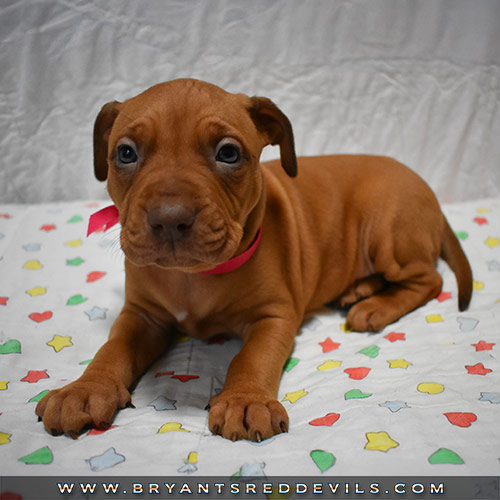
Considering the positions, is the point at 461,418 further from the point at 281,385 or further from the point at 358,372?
the point at 281,385

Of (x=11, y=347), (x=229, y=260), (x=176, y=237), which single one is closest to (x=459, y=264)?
(x=229, y=260)

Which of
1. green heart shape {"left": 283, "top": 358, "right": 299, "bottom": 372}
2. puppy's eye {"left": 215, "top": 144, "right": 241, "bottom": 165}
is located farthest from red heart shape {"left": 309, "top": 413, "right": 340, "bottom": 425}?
puppy's eye {"left": 215, "top": 144, "right": 241, "bottom": 165}

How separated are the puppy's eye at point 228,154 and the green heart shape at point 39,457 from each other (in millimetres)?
1302

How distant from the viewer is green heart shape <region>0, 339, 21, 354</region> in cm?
289

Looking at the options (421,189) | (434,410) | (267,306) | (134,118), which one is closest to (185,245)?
(134,118)

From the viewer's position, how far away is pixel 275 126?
2.96 metres

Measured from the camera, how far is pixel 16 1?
416cm

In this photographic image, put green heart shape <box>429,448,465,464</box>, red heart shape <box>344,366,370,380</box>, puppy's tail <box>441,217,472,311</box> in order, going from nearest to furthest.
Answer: green heart shape <box>429,448,465,464</box> → red heart shape <box>344,366,370,380</box> → puppy's tail <box>441,217,472,311</box>

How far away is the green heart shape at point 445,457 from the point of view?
1.95 m

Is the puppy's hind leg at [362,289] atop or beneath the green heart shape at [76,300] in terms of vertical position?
beneath

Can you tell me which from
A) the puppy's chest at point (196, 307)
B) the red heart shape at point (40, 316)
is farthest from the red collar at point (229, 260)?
the red heart shape at point (40, 316)

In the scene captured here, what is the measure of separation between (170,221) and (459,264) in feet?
6.94

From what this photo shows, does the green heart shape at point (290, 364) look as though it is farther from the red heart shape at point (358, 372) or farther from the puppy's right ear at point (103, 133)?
the puppy's right ear at point (103, 133)

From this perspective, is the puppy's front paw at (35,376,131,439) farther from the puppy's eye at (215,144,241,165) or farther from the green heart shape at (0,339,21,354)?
the puppy's eye at (215,144,241,165)
